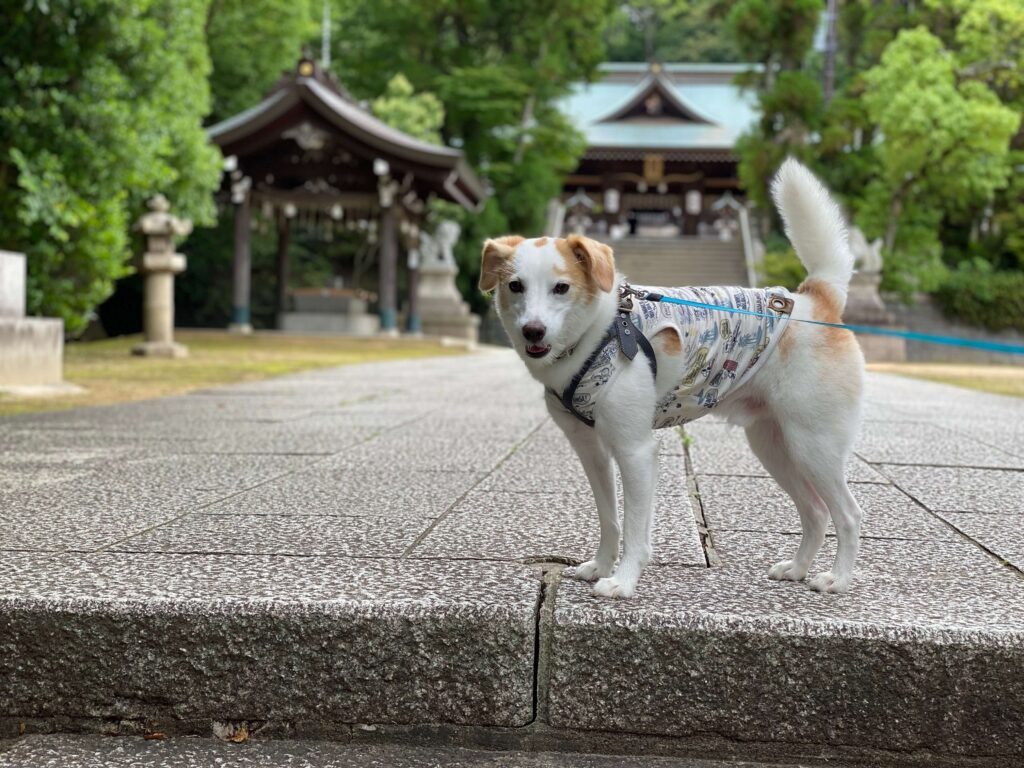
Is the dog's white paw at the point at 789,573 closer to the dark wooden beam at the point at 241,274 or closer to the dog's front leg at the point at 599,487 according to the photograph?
the dog's front leg at the point at 599,487

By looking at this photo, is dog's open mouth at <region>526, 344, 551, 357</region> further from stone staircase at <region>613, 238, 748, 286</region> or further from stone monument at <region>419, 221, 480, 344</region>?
stone staircase at <region>613, 238, 748, 286</region>

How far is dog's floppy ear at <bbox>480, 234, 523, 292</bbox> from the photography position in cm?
223

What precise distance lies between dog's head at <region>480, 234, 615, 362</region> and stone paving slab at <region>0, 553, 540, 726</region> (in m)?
0.58

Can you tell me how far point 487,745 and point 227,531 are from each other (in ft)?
3.73

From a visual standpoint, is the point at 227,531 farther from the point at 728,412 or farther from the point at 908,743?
the point at 908,743

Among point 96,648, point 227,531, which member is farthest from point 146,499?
point 96,648

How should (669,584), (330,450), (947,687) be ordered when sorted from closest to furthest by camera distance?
(947,687) < (669,584) < (330,450)

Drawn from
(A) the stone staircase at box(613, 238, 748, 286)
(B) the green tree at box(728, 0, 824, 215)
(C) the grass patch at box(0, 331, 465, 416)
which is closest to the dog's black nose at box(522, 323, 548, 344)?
(C) the grass patch at box(0, 331, 465, 416)

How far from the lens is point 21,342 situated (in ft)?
24.1

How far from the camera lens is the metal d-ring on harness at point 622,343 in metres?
2.16

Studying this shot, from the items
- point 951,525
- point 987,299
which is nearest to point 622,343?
point 951,525

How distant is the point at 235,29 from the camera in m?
22.4

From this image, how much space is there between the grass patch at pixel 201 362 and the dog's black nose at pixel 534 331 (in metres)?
5.10

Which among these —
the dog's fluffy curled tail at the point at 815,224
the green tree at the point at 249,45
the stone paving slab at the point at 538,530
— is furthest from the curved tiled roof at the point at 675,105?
the dog's fluffy curled tail at the point at 815,224
